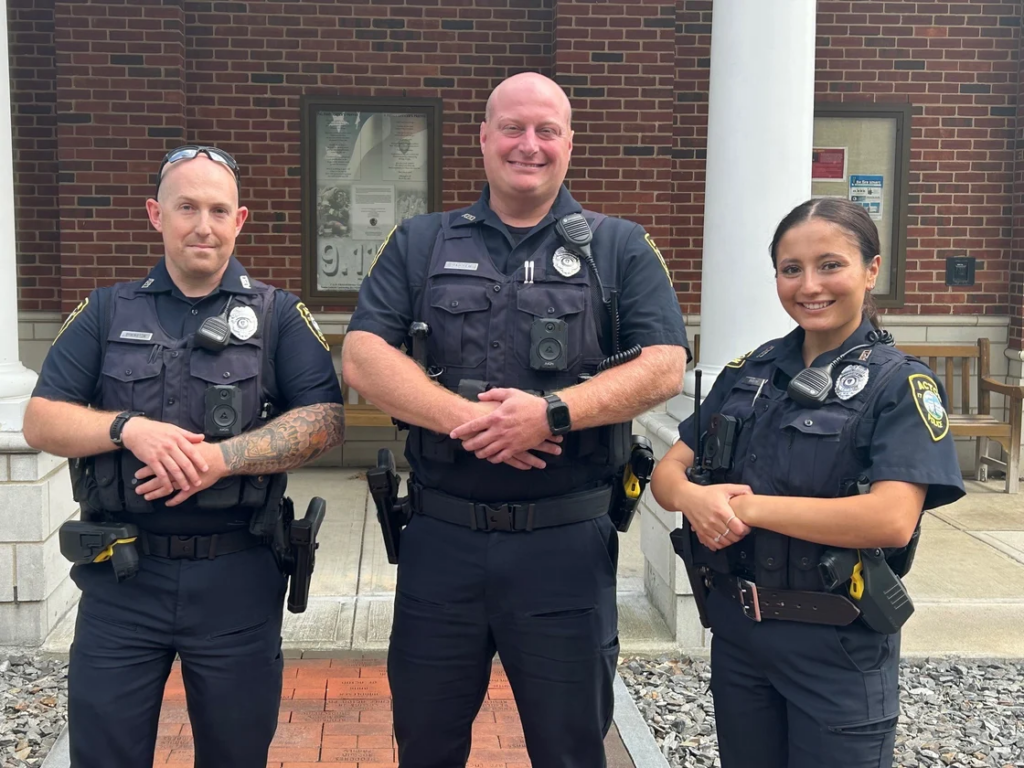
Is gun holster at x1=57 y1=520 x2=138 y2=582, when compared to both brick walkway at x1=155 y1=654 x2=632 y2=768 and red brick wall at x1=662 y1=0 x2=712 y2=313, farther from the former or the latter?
red brick wall at x1=662 y1=0 x2=712 y2=313

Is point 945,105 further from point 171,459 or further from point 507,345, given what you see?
point 171,459

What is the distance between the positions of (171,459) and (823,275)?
152 centimetres

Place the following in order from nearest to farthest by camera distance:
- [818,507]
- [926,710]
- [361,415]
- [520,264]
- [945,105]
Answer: [818,507], [520,264], [926,710], [361,415], [945,105]

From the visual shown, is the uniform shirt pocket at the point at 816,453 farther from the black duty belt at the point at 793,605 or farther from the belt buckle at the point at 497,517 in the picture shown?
the belt buckle at the point at 497,517

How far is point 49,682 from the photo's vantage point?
4152mm

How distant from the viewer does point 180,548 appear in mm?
2535

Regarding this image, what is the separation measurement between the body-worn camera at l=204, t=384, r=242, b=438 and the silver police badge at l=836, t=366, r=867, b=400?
140cm

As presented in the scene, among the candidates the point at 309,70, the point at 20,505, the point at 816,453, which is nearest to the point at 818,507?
the point at 816,453

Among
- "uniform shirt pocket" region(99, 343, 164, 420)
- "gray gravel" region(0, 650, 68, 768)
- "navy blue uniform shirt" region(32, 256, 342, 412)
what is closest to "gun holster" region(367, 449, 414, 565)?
"navy blue uniform shirt" region(32, 256, 342, 412)

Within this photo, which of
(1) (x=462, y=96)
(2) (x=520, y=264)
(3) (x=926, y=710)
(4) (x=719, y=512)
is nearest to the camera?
(4) (x=719, y=512)

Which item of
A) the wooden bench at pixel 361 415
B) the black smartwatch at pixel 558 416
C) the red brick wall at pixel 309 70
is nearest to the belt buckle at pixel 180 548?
the black smartwatch at pixel 558 416

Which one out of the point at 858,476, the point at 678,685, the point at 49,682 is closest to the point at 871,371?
the point at 858,476

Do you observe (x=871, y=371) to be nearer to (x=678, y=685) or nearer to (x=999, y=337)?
(x=678, y=685)

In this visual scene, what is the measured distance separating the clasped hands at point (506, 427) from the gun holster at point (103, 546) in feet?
2.68
